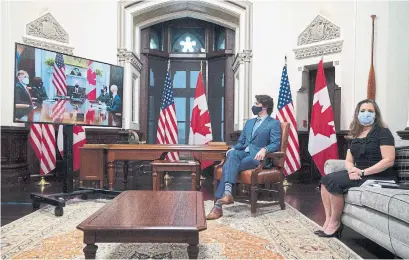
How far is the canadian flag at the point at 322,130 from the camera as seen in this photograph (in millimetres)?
5660

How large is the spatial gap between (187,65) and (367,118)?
247 inches

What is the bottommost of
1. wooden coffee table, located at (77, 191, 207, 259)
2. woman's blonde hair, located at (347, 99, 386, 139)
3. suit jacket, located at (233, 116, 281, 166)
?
wooden coffee table, located at (77, 191, 207, 259)

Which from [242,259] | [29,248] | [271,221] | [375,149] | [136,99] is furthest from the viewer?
[136,99]

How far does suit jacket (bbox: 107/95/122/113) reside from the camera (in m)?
4.54

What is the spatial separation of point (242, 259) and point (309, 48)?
499 centimetres

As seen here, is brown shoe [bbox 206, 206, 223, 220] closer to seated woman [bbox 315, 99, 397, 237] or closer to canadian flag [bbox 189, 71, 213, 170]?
seated woman [bbox 315, 99, 397, 237]

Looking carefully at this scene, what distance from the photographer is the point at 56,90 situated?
3910 millimetres

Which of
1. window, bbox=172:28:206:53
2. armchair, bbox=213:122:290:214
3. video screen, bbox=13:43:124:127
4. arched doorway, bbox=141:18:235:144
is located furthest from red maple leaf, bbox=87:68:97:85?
window, bbox=172:28:206:53

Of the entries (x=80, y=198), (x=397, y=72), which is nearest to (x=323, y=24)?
(x=397, y=72)

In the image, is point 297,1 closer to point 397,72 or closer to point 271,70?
point 271,70

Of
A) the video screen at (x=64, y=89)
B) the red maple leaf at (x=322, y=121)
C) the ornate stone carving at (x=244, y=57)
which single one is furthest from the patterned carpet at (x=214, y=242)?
the ornate stone carving at (x=244, y=57)

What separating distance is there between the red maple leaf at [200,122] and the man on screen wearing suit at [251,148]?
3024 mm

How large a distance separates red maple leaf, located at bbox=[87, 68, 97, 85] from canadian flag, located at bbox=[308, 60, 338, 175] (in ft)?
12.0

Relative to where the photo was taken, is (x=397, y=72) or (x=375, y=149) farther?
(x=397, y=72)
